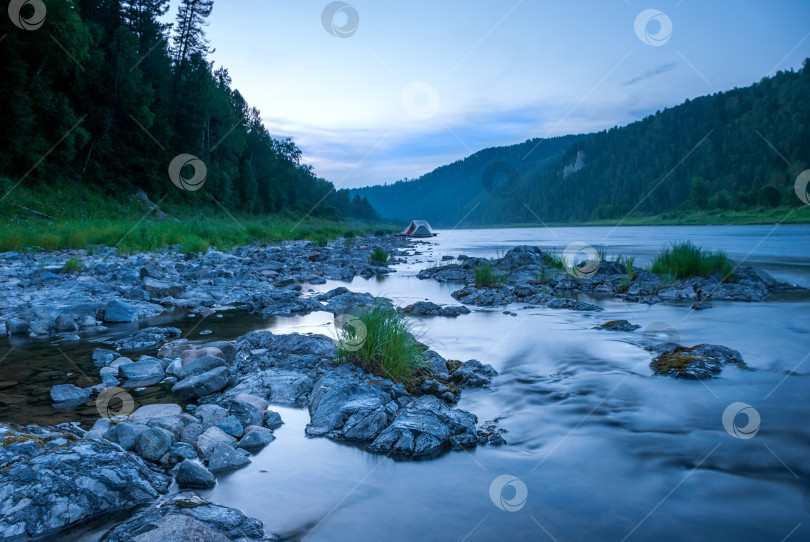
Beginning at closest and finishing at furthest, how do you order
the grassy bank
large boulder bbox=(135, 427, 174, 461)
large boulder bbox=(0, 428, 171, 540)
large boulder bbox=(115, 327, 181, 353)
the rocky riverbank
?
large boulder bbox=(0, 428, 171, 540) → large boulder bbox=(135, 427, 174, 461) → large boulder bbox=(115, 327, 181, 353) → the rocky riverbank → the grassy bank

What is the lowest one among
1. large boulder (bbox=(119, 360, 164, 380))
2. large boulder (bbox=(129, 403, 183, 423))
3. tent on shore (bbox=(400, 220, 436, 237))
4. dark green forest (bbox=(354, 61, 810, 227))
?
large boulder (bbox=(119, 360, 164, 380))

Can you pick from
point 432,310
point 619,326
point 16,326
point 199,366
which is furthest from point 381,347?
point 16,326

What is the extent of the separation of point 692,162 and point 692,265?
5861 inches

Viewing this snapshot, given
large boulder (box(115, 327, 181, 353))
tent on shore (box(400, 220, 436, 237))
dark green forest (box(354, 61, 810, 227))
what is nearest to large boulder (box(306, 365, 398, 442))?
large boulder (box(115, 327, 181, 353))

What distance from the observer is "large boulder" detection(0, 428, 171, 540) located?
9.07ft

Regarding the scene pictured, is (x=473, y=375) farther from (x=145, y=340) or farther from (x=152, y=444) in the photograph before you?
(x=145, y=340)

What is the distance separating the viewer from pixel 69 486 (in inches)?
116

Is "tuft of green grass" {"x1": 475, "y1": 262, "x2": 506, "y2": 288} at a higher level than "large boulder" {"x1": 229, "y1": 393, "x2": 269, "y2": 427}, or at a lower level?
higher

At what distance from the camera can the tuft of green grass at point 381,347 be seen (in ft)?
18.5

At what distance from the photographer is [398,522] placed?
3146 millimetres

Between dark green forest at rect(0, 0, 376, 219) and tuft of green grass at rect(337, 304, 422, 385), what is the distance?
→ 3085 centimetres

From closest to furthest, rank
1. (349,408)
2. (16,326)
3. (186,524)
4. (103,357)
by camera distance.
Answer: (186,524) → (349,408) → (103,357) → (16,326)

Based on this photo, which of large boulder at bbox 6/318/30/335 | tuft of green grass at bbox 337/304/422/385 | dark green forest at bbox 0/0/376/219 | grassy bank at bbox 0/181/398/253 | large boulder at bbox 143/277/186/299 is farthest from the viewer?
dark green forest at bbox 0/0/376/219

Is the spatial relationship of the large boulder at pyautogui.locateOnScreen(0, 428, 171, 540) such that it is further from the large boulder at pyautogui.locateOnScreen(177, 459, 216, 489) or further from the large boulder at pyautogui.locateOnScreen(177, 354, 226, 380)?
the large boulder at pyautogui.locateOnScreen(177, 354, 226, 380)
